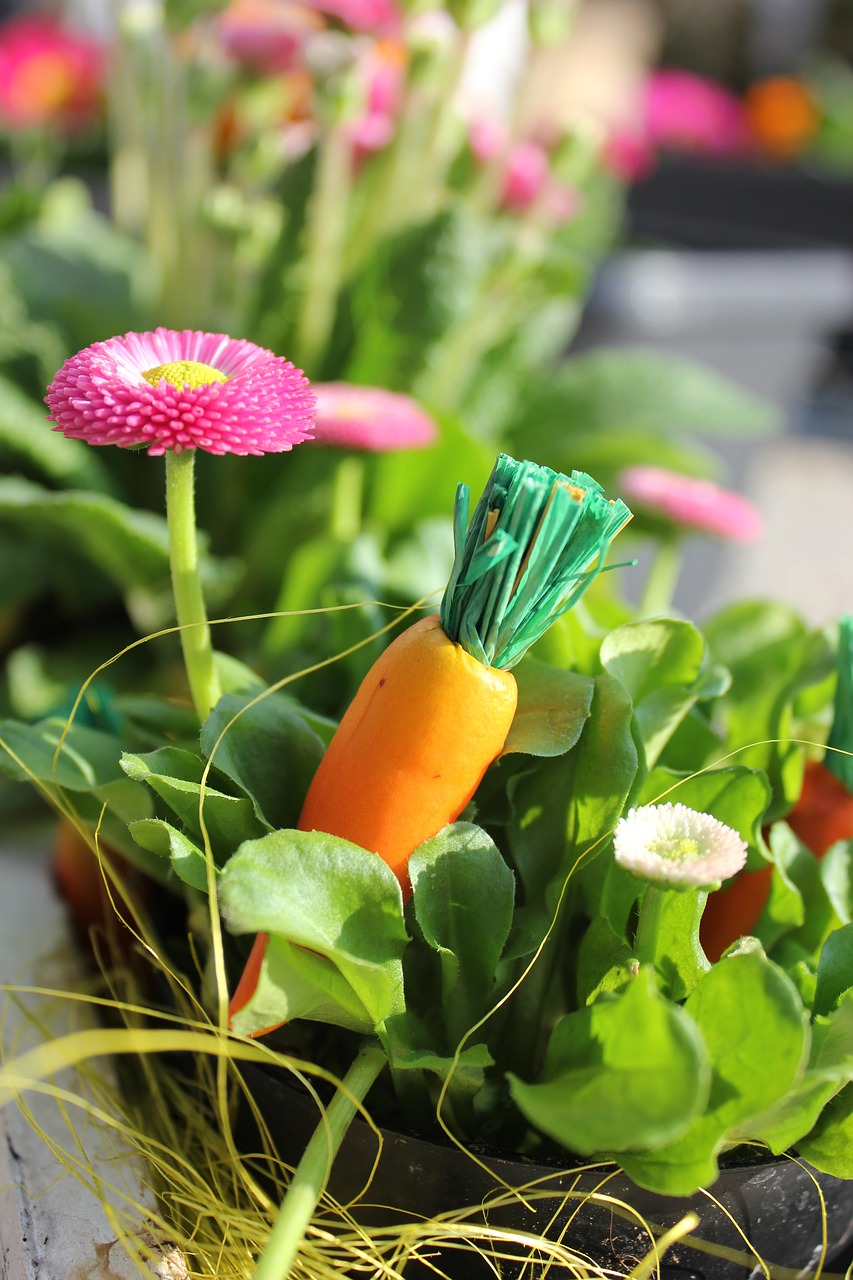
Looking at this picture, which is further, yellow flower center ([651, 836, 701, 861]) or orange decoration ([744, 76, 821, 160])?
orange decoration ([744, 76, 821, 160])

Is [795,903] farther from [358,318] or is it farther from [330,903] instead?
[358,318]

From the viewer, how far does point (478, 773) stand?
13.5 inches

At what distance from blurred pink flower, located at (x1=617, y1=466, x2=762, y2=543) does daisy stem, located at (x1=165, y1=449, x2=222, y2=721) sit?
293mm

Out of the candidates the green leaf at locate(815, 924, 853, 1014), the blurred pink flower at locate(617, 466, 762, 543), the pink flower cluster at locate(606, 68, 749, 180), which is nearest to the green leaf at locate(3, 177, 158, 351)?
the blurred pink flower at locate(617, 466, 762, 543)

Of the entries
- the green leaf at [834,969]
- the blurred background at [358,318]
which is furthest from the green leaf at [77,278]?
the green leaf at [834,969]

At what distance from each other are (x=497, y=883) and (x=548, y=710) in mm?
57

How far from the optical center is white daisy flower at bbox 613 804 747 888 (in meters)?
0.28

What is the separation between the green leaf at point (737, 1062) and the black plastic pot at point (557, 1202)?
1.2 inches

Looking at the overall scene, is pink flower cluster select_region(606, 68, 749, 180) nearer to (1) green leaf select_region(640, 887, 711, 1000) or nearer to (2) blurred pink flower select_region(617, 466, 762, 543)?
(2) blurred pink flower select_region(617, 466, 762, 543)

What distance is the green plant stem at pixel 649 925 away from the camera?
32cm

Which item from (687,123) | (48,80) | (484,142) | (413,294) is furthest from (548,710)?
(687,123)

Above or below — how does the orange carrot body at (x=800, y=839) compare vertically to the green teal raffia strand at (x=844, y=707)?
below

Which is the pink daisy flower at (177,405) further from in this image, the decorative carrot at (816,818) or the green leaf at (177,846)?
the decorative carrot at (816,818)

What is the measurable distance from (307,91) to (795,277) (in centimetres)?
48
